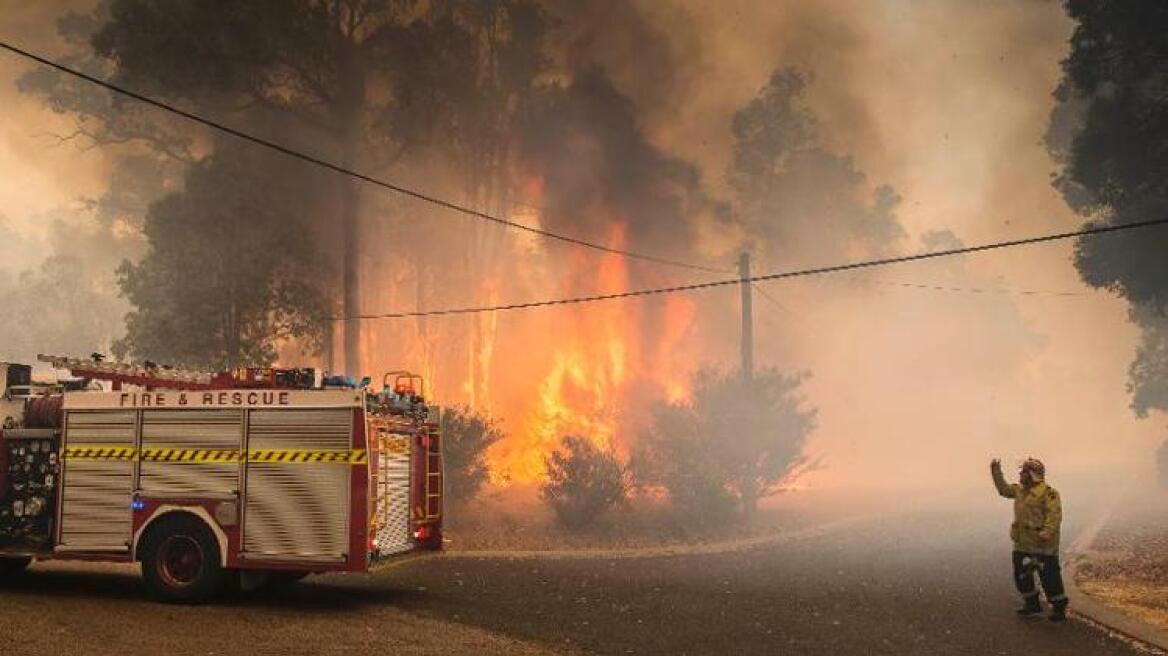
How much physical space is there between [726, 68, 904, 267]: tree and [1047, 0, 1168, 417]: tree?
30.3m

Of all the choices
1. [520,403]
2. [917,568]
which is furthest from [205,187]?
[917,568]

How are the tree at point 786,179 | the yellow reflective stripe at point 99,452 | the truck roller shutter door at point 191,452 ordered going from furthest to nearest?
1. the tree at point 786,179
2. the yellow reflective stripe at point 99,452
3. the truck roller shutter door at point 191,452

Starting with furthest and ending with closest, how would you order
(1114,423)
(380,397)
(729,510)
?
(1114,423), (729,510), (380,397)

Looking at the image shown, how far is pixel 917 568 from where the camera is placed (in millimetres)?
15422

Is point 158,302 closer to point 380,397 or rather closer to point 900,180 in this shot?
point 380,397

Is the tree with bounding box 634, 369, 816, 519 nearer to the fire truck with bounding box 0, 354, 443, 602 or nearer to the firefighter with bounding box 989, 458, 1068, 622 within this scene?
the fire truck with bounding box 0, 354, 443, 602

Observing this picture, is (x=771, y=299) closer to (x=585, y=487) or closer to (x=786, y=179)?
(x=786, y=179)

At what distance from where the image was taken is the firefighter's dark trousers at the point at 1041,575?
1073 cm

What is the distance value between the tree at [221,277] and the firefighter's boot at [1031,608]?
82.3ft

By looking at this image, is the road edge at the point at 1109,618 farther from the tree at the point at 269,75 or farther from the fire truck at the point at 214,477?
the tree at the point at 269,75

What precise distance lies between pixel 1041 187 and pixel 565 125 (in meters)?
71.9

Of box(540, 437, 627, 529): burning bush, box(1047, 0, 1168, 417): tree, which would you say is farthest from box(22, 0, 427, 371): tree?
box(1047, 0, 1168, 417): tree

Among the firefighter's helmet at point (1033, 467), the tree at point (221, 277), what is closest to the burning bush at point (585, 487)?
the firefighter's helmet at point (1033, 467)

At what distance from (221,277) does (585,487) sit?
16001mm
